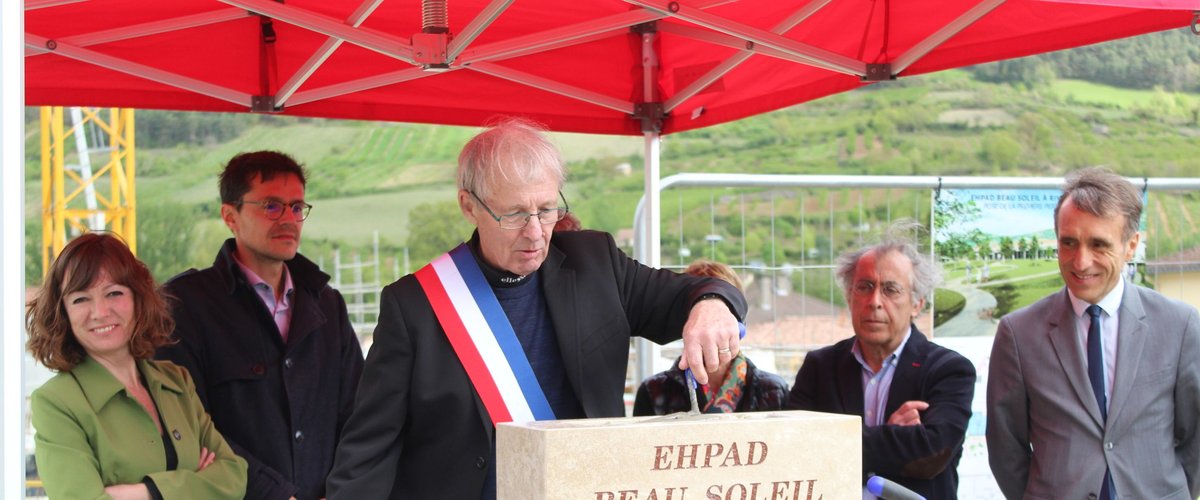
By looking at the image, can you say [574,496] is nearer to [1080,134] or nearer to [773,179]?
[773,179]

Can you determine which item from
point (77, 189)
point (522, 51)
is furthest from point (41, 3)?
point (77, 189)

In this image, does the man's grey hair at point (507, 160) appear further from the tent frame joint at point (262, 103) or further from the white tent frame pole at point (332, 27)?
the tent frame joint at point (262, 103)

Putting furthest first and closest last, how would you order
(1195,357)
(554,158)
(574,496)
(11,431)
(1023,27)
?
(1023,27)
(1195,357)
(554,158)
(11,431)
(574,496)

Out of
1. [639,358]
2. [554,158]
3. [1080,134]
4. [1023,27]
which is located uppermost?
[1080,134]

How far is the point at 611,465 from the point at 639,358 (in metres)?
3.45

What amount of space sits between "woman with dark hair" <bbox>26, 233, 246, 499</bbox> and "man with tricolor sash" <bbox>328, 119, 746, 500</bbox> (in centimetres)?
Result: 105

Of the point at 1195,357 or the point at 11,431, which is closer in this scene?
the point at 11,431

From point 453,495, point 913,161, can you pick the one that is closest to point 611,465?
point 453,495

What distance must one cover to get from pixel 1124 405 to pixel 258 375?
2153 mm

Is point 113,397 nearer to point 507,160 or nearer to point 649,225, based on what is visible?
point 507,160

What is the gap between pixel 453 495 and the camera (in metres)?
2.09

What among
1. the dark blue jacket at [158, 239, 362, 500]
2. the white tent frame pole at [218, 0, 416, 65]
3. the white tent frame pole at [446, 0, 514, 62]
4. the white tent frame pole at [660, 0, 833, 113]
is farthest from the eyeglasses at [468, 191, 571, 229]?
the white tent frame pole at [660, 0, 833, 113]

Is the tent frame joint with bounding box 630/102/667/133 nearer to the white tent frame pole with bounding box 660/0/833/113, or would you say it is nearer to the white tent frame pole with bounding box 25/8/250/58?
the white tent frame pole with bounding box 660/0/833/113

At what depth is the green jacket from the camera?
2.84m
